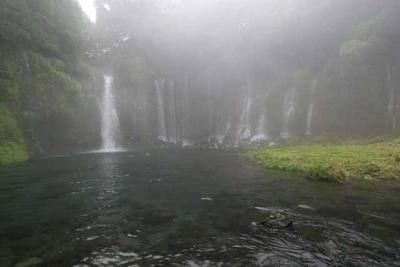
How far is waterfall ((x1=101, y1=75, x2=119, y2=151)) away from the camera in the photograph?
4497 centimetres

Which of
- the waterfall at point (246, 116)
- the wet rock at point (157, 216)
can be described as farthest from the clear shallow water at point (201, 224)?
the waterfall at point (246, 116)

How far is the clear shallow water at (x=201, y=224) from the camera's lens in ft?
20.5

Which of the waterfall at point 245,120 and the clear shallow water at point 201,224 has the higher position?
the waterfall at point 245,120

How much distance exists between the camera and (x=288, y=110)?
4497 cm

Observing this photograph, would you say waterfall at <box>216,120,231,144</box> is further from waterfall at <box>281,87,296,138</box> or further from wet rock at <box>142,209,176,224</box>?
wet rock at <box>142,209,176,224</box>

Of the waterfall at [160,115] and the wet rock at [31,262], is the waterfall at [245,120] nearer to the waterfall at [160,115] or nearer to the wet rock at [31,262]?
the waterfall at [160,115]

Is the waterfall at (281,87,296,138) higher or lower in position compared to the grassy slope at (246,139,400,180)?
higher

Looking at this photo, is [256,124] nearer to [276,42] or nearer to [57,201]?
[276,42]

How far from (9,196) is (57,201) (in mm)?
2530

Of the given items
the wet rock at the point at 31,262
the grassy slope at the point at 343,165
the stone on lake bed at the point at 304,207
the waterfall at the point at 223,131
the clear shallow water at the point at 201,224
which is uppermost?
the waterfall at the point at 223,131

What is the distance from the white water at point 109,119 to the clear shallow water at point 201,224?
Answer: 30839mm

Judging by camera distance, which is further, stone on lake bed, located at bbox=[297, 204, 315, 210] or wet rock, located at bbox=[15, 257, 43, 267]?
stone on lake bed, located at bbox=[297, 204, 315, 210]

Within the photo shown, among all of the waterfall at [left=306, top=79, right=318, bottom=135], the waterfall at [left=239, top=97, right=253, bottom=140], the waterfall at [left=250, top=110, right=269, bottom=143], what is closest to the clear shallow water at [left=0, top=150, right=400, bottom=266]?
the waterfall at [left=306, top=79, right=318, bottom=135]

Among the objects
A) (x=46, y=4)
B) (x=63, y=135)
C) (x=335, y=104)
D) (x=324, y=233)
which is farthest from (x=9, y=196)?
(x=335, y=104)
